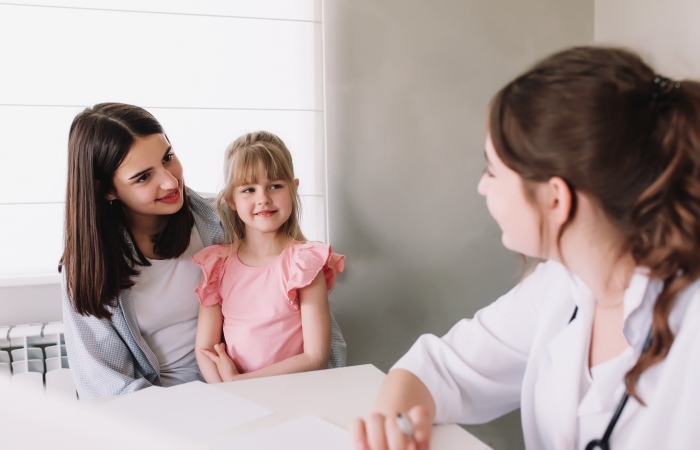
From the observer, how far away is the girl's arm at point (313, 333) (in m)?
1.37

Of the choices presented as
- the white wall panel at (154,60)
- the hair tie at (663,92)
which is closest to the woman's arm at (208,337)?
the white wall panel at (154,60)

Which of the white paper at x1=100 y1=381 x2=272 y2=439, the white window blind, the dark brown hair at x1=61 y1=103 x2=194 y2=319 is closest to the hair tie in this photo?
the white paper at x1=100 y1=381 x2=272 y2=439

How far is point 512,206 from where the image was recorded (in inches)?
30.4

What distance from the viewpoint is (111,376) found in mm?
1328

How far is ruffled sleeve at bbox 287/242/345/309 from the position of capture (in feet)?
4.62

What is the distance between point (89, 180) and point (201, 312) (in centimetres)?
42

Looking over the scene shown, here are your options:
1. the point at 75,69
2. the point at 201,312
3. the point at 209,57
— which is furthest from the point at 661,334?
the point at 75,69

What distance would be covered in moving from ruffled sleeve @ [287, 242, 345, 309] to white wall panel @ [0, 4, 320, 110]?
57cm

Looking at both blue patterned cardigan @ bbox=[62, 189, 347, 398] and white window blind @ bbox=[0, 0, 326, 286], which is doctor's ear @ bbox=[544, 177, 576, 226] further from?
white window blind @ bbox=[0, 0, 326, 286]

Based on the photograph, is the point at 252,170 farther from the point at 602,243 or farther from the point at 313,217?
the point at 602,243

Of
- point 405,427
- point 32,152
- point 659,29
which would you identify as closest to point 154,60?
point 32,152

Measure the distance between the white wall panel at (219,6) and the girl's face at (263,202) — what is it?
631 millimetres

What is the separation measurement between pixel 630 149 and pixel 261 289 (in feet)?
3.29

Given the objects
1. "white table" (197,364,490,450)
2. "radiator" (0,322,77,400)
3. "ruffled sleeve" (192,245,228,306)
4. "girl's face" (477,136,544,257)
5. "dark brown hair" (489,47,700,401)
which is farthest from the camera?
"radiator" (0,322,77,400)
